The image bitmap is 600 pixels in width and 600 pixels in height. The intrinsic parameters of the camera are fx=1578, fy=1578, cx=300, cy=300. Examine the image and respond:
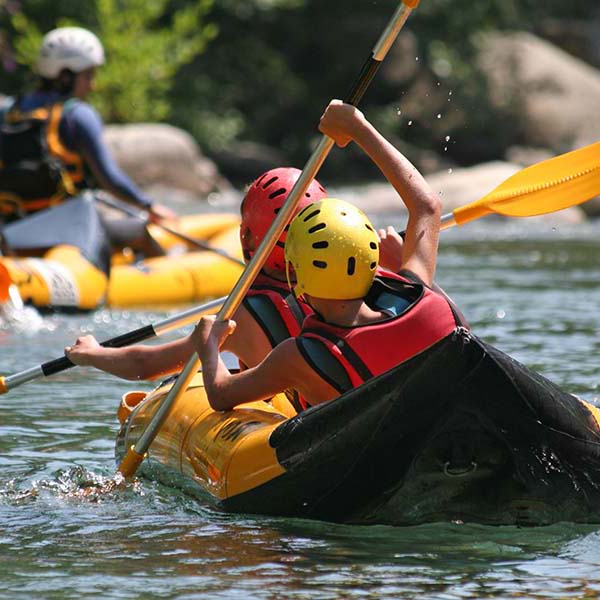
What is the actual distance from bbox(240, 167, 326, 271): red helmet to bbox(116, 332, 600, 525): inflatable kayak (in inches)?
25.3

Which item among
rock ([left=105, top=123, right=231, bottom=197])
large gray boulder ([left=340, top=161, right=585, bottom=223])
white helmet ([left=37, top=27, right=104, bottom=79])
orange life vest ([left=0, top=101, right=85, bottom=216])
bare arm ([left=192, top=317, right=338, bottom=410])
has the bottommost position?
bare arm ([left=192, top=317, right=338, bottom=410])

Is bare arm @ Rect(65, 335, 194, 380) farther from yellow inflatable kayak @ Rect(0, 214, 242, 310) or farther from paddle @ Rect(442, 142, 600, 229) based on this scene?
yellow inflatable kayak @ Rect(0, 214, 242, 310)

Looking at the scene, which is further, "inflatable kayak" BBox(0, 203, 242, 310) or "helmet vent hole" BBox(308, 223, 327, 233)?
"inflatable kayak" BBox(0, 203, 242, 310)

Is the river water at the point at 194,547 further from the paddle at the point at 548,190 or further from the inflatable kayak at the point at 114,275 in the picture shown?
the inflatable kayak at the point at 114,275

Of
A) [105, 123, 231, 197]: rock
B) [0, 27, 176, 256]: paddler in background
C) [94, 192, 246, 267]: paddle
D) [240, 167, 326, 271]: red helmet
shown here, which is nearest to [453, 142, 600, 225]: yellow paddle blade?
[240, 167, 326, 271]: red helmet

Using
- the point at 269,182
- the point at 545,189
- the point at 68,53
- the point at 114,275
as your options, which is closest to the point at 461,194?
the point at 114,275

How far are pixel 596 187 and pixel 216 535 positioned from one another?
5.96 feet

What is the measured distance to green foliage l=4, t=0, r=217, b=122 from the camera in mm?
18750

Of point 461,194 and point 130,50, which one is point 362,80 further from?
point 130,50

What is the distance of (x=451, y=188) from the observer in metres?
16.6

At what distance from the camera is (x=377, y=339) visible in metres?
4.10

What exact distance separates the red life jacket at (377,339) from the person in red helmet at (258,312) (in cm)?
→ 55

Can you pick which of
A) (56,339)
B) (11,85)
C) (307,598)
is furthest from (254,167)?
(307,598)

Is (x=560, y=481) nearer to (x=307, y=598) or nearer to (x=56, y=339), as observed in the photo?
(x=307, y=598)
